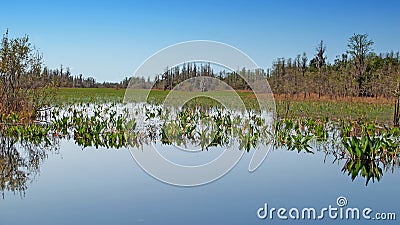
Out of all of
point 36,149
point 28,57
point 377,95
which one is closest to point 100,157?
point 36,149

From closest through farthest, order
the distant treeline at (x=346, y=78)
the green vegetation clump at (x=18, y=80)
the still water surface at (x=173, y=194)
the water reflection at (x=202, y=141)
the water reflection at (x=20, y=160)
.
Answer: the still water surface at (x=173, y=194) < the water reflection at (x=20, y=160) < the water reflection at (x=202, y=141) < the green vegetation clump at (x=18, y=80) < the distant treeline at (x=346, y=78)

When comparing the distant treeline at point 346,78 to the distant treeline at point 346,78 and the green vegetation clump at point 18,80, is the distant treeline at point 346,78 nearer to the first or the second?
the distant treeline at point 346,78

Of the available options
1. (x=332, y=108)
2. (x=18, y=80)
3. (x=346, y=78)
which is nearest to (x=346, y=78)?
(x=346, y=78)

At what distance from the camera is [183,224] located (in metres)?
5.17

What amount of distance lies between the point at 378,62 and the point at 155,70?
35.3m

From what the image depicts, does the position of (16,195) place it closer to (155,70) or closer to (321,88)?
(155,70)

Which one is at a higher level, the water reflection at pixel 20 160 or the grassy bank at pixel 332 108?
the grassy bank at pixel 332 108

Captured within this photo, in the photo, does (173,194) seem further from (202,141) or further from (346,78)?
(346,78)

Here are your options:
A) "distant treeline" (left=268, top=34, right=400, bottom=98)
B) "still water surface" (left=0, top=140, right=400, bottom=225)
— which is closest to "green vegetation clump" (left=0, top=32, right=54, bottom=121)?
"still water surface" (left=0, top=140, right=400, bottom=225)

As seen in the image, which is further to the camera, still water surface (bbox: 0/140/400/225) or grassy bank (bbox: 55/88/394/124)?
grassy bank (bbox: 55/88/394/124)

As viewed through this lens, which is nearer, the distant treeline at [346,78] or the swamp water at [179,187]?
the swamp water at [179,187]

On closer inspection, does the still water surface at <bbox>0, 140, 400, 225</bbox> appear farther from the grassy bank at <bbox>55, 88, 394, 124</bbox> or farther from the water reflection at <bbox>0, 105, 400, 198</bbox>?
the grassy bank at <bbox>55, 88, 394, 124</bbox>

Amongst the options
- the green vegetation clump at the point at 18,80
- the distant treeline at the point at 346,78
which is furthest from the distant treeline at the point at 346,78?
the green vegetation clump at the point at 18,80

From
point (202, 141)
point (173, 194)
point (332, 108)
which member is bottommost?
point (173, 194)
